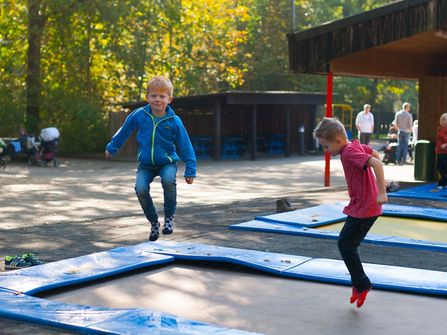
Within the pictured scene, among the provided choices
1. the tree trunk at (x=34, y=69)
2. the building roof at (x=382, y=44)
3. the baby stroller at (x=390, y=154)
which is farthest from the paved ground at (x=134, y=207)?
the tree trunk at (x=34, y=69)

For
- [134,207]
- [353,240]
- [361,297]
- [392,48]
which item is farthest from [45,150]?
[361,297]

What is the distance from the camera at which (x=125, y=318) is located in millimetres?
4914

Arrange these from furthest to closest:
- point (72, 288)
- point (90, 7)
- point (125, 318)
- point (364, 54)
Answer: point (90, 7)
point (364, 54)
point (72, 288)
point (125, 318)

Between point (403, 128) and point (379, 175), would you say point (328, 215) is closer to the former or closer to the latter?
point (379, 175)

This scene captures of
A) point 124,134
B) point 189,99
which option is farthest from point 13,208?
point 189,99

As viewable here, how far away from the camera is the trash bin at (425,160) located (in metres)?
16.3

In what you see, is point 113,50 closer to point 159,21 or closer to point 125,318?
point 159,21

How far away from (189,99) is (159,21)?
201 inches

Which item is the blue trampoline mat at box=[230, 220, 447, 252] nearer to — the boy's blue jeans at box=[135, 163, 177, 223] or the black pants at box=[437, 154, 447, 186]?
the boy's blue jeans at box=[135, 163, 177, 223]

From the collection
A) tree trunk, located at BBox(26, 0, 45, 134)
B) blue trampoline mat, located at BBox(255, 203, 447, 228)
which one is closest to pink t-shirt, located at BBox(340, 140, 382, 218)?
blue trampoline mat, located at BBox(255, 203, 447, 228)

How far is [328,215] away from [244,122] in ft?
66.8

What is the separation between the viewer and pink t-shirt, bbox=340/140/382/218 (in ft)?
17.9

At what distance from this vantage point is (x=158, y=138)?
7.61 m

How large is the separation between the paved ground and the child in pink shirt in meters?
1.78
